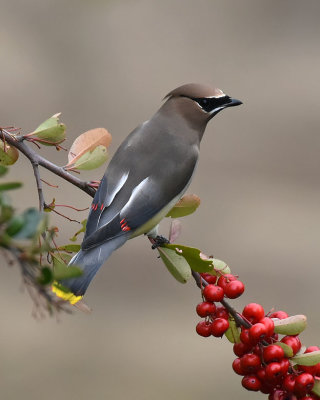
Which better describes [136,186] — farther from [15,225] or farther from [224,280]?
[15,225]

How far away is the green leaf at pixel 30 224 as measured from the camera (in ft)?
2.36

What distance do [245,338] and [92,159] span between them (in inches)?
14.9

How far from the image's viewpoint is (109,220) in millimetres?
1508

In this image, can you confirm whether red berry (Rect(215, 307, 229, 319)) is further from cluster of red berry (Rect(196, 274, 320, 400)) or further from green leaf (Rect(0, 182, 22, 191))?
green leaf (Rect(0, 182, 22, 191))

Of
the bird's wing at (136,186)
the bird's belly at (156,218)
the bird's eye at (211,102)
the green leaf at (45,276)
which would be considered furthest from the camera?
the bird's eye at (211,102)

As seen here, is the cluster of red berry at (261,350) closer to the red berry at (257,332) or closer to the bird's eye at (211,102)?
the red berry at (257,332)

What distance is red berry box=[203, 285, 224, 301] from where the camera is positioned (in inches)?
54.5

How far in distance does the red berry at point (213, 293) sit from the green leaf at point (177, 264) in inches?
2.6

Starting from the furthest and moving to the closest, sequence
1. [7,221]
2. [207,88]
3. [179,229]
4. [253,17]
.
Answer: [253,17] → [207,88] → [179,229] → [7,221]

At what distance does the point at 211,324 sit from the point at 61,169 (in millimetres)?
346

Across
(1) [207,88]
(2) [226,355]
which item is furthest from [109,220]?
(2) [226,355]

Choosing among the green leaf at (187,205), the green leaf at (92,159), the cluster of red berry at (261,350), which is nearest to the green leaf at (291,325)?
the cluster of red berry at (261,350)

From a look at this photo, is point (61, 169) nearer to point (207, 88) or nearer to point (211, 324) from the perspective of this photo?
point (211, 324)

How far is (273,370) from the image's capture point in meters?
Answer: 1.29
